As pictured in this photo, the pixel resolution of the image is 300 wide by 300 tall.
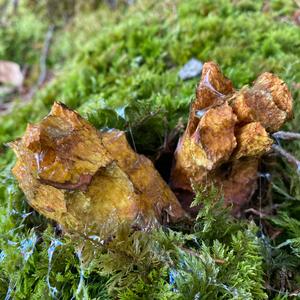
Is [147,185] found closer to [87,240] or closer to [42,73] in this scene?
[87,240]

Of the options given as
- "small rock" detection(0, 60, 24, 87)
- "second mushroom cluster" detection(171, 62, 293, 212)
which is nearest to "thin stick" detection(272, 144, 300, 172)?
"second mushroom cluster" detection(171, 62, 293, 212)

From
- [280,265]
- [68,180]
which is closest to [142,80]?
[68,180]

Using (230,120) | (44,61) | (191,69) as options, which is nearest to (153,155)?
(230,120)

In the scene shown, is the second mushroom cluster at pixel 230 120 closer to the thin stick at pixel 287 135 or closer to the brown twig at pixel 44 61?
the thin stick at pixel 287 135

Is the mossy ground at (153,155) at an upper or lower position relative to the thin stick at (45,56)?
upper

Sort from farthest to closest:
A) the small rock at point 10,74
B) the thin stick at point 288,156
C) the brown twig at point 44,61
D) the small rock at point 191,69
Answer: the small rock at point 10,74 < the brown twig at point 44,61 < the small rock at point 191,69 < the thin stick at point 288,156

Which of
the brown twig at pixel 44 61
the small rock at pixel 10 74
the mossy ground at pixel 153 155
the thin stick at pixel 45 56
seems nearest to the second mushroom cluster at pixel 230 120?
the mossy ground at pixel 153 155
